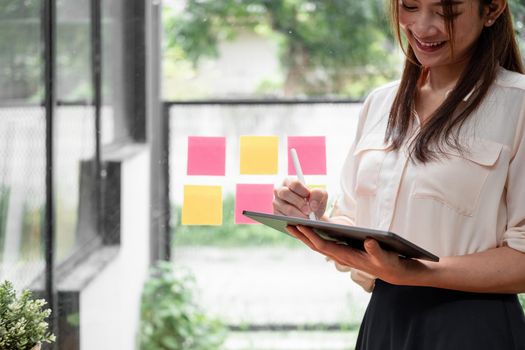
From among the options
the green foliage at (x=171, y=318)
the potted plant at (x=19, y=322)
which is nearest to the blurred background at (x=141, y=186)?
the green foliage at (x=171, y=318)

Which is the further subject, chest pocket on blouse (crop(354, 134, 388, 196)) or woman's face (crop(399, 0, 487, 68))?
chest pocket on blouse (crop(354, 134, 388, 196))

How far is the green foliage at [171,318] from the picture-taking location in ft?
7.48

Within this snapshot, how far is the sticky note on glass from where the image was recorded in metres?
1.76

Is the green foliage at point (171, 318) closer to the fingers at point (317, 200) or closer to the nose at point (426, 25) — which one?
the fingers at point (317, 200)

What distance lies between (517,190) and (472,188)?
0.06 m

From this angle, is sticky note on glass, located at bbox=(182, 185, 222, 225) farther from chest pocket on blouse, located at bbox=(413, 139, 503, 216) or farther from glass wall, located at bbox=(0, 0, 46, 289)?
chest pocket on blouse, located at bbox=(413, 139, 503, 216)

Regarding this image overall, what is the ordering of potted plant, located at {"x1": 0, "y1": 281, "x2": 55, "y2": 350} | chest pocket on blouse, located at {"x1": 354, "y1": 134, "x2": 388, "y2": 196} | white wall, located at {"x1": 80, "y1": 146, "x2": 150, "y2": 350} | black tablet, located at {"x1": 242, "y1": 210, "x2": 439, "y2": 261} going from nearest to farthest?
black tablet, located at {"x1": 242, "y1": 210, "x2": 439, "y2": 261} < potted plant, located at {"x1": 0, "y1": 281, "x2": 55, "y2": 350} < chest pocket on blouse, located at {"x1": 354, "y1": 134, "x2": 388, "y2": 196} < white wall, located at {"x1": 80, "y1": 146, "x2": 150, "y2": 350}

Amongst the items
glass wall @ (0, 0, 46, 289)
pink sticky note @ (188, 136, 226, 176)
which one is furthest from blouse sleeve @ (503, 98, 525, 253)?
glass wall @ (0, 0, 46, 289)

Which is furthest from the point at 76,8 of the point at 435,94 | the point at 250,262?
the point at 435,94

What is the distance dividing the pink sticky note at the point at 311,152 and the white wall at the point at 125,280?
555 mm

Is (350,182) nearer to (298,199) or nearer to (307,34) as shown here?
(298,199)

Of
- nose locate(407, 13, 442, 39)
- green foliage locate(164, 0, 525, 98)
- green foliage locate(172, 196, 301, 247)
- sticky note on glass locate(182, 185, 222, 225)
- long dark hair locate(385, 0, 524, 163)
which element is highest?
green foliage locate(164, 0, 525, 98)

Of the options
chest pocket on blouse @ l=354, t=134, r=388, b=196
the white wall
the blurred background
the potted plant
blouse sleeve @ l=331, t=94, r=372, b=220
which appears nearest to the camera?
the potted plant

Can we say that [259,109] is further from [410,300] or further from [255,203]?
[410,300]
